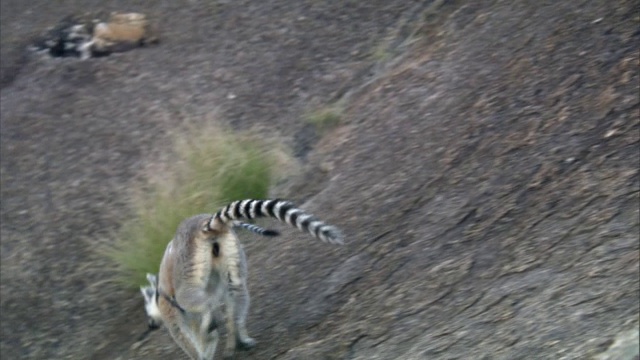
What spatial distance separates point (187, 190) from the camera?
1143 cm

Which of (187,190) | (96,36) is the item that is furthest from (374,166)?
(96,36)

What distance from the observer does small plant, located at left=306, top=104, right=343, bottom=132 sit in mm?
11977

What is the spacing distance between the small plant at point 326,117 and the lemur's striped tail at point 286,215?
3.96 meters

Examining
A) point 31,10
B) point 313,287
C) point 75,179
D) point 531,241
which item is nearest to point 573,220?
point 531,241

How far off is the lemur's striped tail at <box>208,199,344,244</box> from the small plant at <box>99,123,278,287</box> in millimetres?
2921

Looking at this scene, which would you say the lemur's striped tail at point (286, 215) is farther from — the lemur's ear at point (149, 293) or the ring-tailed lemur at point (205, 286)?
the lemur's ear at point (149, 293)

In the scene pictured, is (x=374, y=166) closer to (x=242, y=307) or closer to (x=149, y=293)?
(x=242, y=307)

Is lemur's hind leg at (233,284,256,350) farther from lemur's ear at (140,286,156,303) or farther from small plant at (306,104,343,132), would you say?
small plant at (306,104,343,132)

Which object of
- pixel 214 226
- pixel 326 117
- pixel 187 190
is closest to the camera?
pixel 214 226

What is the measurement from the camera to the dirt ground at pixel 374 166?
766 centimetres

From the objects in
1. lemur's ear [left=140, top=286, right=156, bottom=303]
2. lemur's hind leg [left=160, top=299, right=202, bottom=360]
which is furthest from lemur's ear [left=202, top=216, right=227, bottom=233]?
lemur's ear [left=140, top=286, right=156, bottom=303]

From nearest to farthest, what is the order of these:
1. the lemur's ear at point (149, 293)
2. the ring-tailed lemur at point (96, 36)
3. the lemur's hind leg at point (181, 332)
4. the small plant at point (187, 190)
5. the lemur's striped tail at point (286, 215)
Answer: the lemur's striped tail at point (286, 215), the lemur's hind leg at point (181, 332), the lemur's ear at point (149, 293), the small plant at point (187, 190), the ring-tailed lemur at point (96, 36)

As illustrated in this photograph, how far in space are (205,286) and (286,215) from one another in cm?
127

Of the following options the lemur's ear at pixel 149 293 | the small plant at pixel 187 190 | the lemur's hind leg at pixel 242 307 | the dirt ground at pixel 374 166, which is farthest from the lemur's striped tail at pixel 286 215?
the small plant at pixel 187 190
